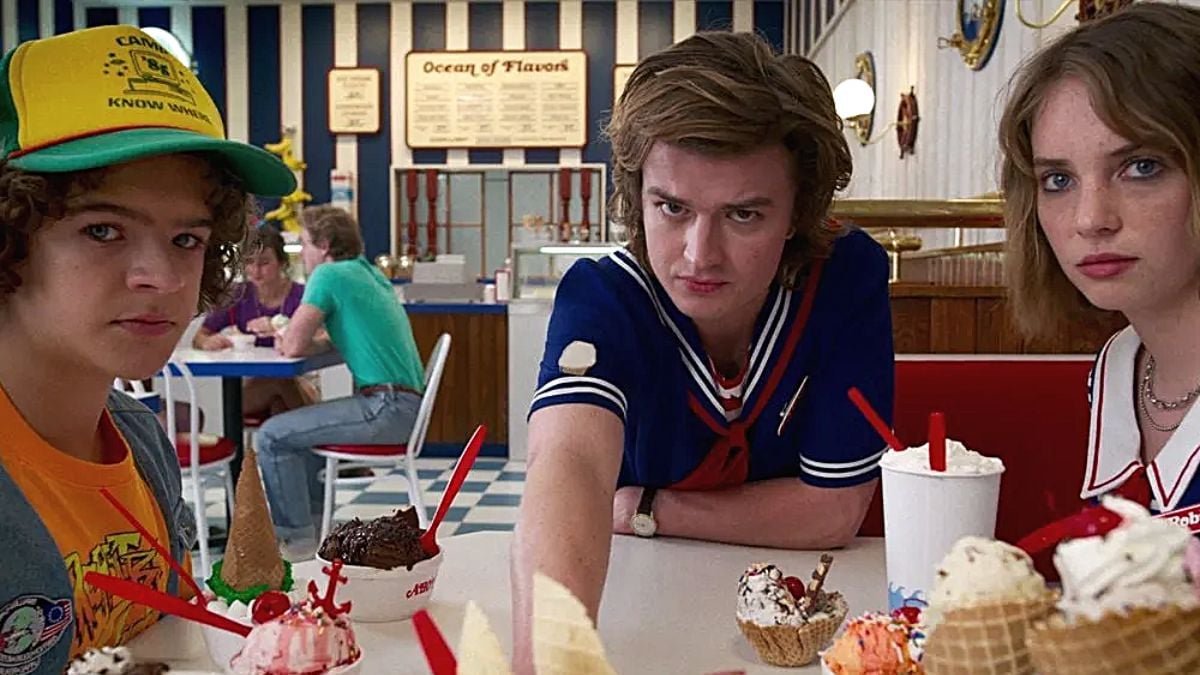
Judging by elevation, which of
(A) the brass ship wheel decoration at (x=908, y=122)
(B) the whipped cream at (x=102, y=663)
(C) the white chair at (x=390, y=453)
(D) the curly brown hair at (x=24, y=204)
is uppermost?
(A) the brass ship wheel decoration at (x=908, y=122)

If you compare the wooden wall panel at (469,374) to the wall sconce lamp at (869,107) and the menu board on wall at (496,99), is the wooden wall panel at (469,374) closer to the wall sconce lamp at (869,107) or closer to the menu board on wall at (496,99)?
the wall sconce lamp at (869,107)

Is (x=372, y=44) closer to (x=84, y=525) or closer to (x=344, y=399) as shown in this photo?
(x=344, y=399)

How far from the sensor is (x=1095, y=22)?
1.30 metres

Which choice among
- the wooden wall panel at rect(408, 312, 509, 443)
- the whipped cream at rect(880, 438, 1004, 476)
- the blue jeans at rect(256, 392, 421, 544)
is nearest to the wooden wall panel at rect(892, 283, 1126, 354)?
the whipped cream at rect(880, 438, 1004, 476)

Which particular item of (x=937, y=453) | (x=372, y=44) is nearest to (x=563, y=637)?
(x=937, y=453)

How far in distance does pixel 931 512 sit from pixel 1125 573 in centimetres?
53

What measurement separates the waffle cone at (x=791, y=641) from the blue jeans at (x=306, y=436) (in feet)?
11.1

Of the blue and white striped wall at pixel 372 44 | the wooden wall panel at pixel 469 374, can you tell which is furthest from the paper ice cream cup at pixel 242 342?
the blue and white striped wall at pixel 372 44

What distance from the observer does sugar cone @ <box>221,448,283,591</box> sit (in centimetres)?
101

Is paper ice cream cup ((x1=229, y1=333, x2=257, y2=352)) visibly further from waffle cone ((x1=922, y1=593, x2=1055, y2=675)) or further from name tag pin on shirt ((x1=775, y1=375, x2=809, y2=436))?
waffle cone ((x1=922, y1=593, x2=1055, y2=675))

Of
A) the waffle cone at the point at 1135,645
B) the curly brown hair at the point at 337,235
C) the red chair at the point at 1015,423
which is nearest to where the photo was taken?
the waffle cone at the point at 1135,645

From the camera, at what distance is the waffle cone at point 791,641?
3.36 ft

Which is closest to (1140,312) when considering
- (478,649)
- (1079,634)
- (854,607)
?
(854,607)

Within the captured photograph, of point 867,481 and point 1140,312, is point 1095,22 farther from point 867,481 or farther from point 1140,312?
point 867,481
